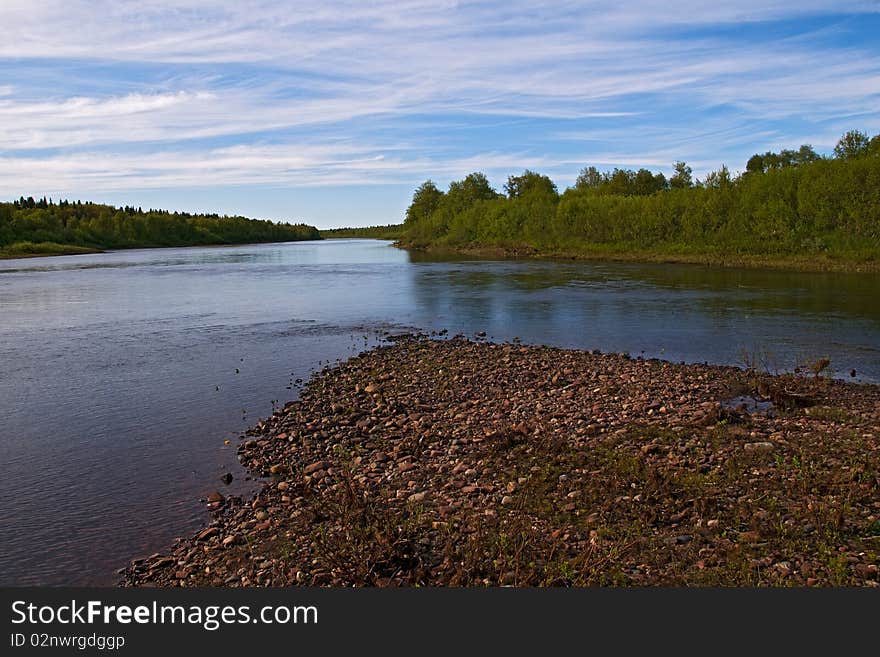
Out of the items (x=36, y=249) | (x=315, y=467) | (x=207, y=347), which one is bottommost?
(x=315, y=467)

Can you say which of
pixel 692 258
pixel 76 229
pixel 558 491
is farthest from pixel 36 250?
pixel 558 491

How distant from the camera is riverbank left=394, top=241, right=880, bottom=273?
53219 mm

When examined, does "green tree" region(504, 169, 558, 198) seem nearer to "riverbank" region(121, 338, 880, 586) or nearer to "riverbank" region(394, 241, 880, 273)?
"riverbank" region(394, 241, 880, 273)

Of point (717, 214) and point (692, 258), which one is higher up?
point (717, 214)

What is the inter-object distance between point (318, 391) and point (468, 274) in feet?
146

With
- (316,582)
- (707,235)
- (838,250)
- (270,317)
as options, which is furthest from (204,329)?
(707,235)

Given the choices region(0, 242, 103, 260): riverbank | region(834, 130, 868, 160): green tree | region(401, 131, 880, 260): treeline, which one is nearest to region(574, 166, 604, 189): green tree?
region(401, 131, 880, 260): treeline

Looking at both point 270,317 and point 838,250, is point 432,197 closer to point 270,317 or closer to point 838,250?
point 838,250

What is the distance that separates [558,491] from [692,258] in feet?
209

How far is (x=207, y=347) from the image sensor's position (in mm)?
25906

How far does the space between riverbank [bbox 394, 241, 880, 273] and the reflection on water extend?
A: 17.1ft

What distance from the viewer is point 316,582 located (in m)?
7.51

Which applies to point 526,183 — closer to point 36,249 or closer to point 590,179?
point 590,179

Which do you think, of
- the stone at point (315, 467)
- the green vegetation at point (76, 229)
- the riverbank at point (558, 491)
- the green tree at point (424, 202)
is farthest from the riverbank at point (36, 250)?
the stone at point (315, 467)
